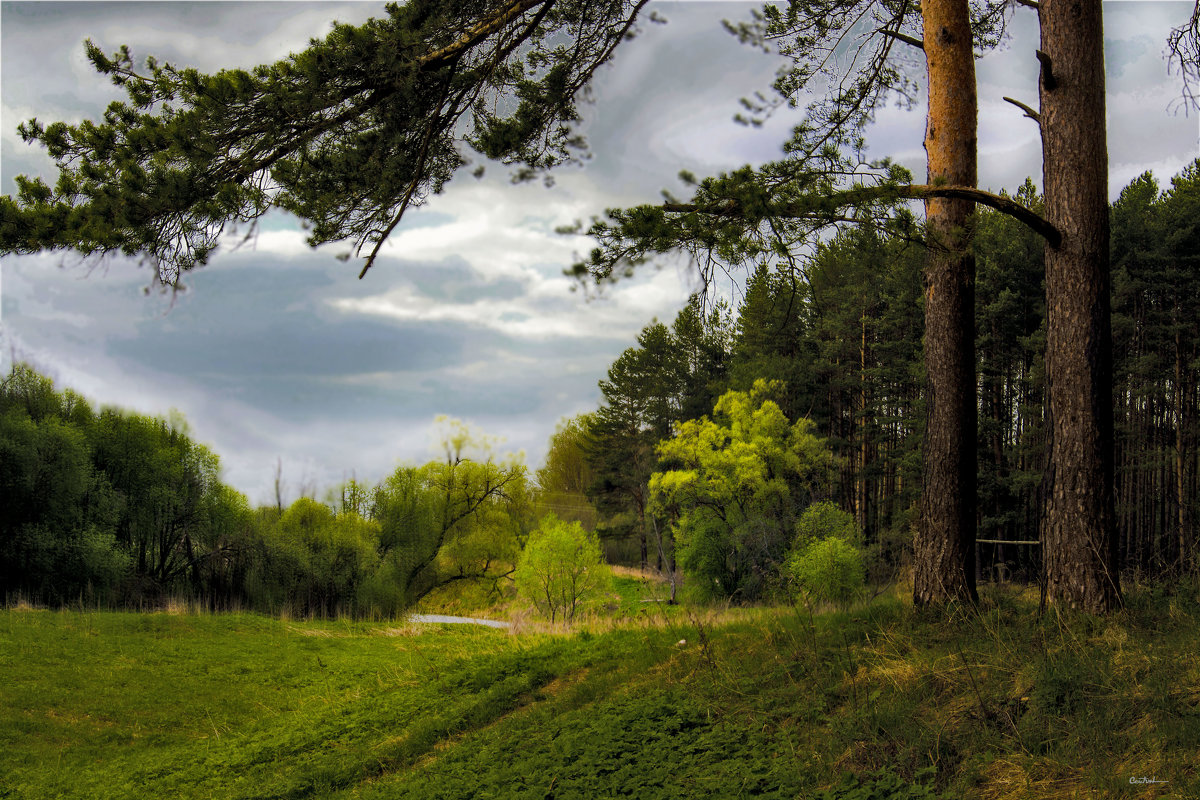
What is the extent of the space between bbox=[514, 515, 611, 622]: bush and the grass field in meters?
8.75

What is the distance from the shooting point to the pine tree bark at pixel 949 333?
706 cm

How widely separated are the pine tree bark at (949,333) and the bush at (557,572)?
14472 mm

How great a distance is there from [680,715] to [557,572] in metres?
16.0

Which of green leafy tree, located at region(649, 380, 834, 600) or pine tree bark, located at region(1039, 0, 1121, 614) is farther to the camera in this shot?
green leafy tree, located at region(649, 380, 834, 600)

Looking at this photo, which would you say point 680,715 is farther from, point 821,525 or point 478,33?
point 821,525

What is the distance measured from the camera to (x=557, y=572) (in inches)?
834

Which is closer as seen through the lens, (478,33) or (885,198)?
(885,198)

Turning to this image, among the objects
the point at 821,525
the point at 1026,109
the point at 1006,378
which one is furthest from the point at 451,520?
the point at 1026,109

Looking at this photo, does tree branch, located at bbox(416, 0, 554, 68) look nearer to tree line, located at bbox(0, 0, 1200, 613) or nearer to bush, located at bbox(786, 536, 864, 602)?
tree line, located at bbox(0, 0, 1200, 613)

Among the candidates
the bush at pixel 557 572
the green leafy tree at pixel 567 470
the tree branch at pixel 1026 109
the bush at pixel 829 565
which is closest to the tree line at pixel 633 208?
the tree branch at pixel 1026 109

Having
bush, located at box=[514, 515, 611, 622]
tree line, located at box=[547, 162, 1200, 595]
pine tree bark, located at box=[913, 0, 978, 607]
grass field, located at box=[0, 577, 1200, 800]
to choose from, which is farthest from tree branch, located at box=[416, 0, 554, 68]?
bush, located at box=[514, 515, 611, 622]

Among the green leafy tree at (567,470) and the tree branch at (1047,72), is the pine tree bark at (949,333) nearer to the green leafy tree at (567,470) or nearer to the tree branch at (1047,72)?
the tree branch at (1047,72)

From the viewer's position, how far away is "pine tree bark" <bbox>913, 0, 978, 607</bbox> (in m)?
7.06

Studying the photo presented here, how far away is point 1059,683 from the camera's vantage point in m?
4.23
